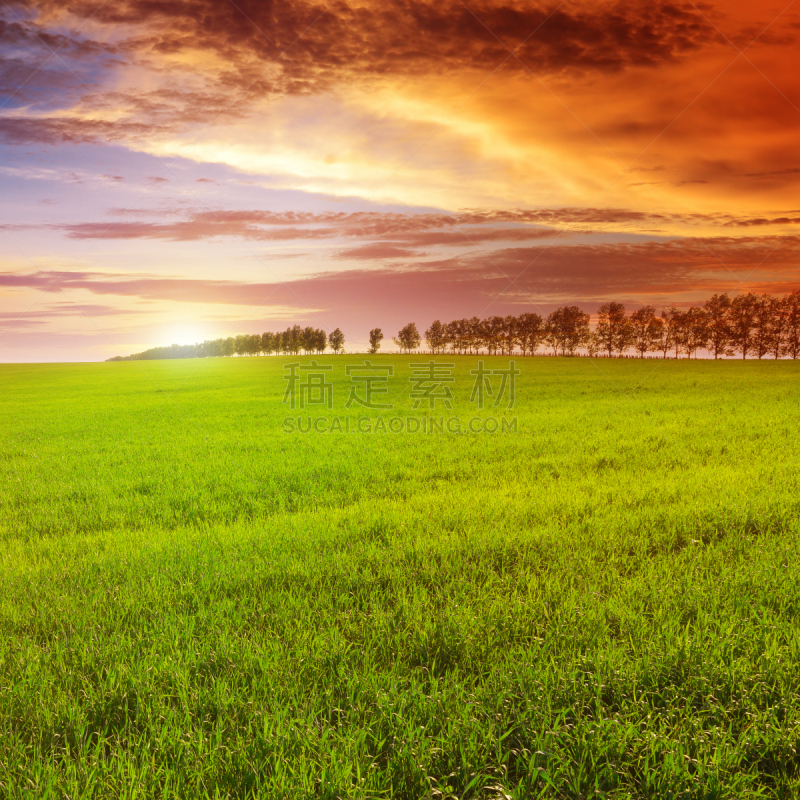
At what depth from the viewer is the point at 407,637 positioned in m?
4.03

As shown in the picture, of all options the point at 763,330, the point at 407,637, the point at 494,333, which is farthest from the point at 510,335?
the point at 407,637

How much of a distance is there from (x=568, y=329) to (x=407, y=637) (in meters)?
131

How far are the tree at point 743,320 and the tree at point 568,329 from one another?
3150 centimetres

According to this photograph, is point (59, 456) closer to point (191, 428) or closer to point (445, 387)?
point (191, 428)

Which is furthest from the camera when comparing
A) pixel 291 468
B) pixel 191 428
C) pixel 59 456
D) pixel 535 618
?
pixel 191 428

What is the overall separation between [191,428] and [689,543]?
16.7 m

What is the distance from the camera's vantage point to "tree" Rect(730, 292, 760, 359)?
323ft

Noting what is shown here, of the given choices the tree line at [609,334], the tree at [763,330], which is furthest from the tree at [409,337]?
the tree at [763,330]

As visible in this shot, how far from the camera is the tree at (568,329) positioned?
405ft

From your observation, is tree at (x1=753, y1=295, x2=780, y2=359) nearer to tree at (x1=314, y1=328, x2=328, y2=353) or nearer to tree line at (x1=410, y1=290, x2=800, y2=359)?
tree line at (x1=410, y1=290, x2=800, y2=359)

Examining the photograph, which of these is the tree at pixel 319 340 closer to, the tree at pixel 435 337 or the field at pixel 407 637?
the tree at pixel 435 337

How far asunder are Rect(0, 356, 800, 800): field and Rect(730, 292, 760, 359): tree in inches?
4417

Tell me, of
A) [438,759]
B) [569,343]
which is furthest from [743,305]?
[438,759]

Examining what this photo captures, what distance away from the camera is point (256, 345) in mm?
150000
